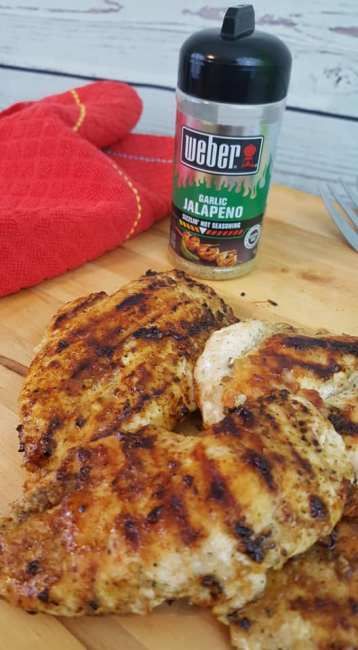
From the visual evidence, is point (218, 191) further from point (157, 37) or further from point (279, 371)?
point (157, 37)

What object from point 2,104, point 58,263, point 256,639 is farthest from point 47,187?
point 2,104

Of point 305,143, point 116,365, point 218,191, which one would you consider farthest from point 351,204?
point 116,365

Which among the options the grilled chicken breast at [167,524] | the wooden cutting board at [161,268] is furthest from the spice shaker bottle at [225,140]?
the grilled chicken breast at [167,524]

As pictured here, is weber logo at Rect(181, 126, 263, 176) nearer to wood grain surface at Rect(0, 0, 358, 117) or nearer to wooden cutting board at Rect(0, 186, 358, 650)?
wooden cutting board at Rect(0, 186, 358, 650)

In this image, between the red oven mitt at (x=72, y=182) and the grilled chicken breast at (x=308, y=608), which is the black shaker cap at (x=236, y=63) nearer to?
the red oven mitt at (x=72, y=182)

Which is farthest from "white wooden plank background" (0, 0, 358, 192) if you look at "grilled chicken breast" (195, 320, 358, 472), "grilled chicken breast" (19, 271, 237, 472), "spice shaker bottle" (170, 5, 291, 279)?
"grilled chicken breast" (195, 320, 358, 472)

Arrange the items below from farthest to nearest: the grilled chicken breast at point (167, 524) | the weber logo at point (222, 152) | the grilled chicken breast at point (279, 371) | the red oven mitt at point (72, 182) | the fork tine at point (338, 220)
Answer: the fork tine at point (338, 220)
the red oven mitt at point (72, 182)
the weber logo at point (222, 152)
the grilled chicken breast at point (279, 371)
the grilled chicken breast at point (167, 524)

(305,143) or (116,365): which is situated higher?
(305,143)
